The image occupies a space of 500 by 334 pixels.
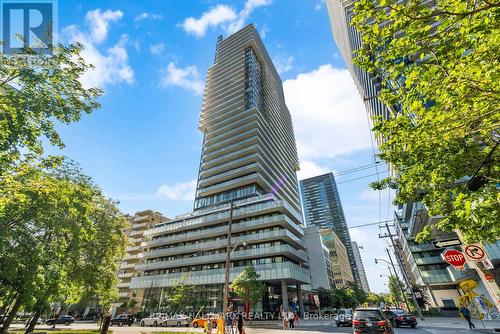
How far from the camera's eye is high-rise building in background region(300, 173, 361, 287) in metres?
144

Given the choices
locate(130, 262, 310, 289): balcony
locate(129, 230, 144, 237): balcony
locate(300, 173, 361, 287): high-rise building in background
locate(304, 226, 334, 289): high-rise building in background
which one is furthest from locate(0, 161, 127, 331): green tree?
locate(300, 173, 361, 287): high-rise building in background

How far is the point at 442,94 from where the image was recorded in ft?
20.5

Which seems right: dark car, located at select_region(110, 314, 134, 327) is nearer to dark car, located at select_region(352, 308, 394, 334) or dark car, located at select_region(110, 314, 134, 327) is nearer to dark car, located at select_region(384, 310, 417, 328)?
dark car, located at select_region(384, 310, 417, 328)

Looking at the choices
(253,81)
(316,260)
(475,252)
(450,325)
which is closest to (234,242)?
(316,260)

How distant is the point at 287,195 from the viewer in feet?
226

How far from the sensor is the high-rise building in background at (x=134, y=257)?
6025cm

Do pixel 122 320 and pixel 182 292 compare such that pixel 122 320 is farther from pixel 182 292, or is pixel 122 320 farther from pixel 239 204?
pixel 239 204

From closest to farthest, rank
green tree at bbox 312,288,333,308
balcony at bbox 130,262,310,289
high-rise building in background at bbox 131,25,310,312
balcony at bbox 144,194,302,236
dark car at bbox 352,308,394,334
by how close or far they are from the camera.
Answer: dark car at bbox 352,308,394,334
balcony at bbox 130,262,310,289
high-rise building in background at bbox 131,25,310,312
balcony at bbox 144,194,302,236
green tree at bbox 312,288,333,308

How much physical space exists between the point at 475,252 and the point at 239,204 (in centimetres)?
4407

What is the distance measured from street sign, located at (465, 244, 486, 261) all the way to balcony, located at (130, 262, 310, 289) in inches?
1253

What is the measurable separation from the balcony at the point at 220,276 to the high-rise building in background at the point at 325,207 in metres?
108

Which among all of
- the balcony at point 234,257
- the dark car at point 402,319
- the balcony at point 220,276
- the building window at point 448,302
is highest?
the balcony at point 234,257

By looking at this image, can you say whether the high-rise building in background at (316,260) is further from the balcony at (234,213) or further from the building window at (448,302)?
the building window at (448,302)

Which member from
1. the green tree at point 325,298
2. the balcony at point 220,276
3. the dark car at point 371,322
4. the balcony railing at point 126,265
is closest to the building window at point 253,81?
the balcony at point 220,276
